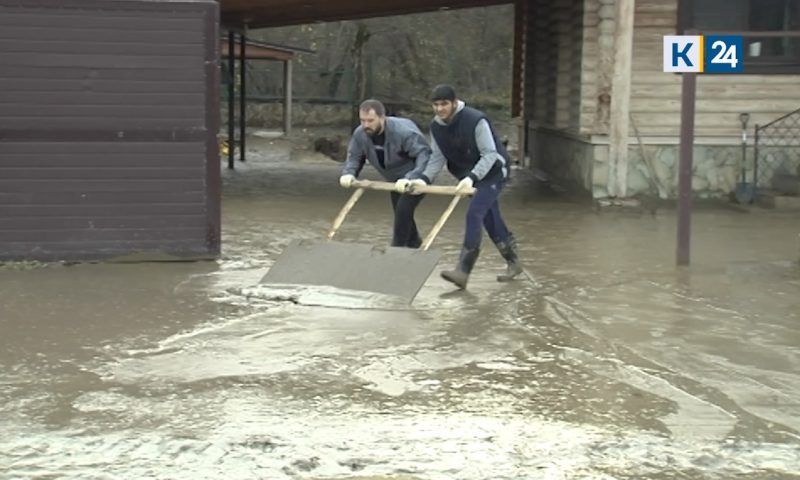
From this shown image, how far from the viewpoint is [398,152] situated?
8812mm

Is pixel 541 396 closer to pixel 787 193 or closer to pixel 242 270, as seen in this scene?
pixel 242 270

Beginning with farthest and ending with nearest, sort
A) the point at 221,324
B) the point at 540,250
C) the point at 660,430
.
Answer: the point at 540,250
the point at 221,324
the point at 660,430

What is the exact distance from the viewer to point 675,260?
33.1 ft

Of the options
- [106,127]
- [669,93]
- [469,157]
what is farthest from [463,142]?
[669,93]

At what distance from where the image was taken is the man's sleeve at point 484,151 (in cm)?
830

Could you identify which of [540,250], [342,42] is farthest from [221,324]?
[342,42]

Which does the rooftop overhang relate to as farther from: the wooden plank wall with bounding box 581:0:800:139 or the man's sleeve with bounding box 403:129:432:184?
the man's sleeve with bounding box 403:129:432:184

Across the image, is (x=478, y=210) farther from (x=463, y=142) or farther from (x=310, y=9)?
(x=310, y=9)

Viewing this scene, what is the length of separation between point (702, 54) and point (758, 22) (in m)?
5.80

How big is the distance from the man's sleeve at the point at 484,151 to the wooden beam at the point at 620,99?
19.3 ft

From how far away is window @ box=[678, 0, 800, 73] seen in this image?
48.0ft

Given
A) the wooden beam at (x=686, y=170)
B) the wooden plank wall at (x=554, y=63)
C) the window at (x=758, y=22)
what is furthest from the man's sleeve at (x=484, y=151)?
the wooden plank wall at (x=554, y=63)

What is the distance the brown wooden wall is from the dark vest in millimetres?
2240

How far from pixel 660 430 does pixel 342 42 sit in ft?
117
